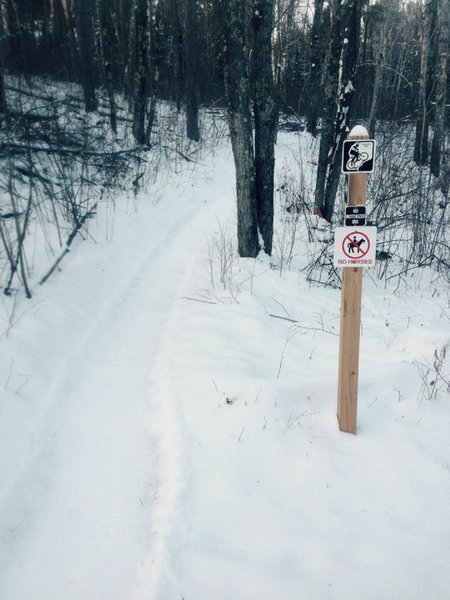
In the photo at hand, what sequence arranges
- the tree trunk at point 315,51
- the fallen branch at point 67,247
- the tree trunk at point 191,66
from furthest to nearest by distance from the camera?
the tree trunk at point 315,51 < the tree trunk at point 191,66 < the fallen branch at point 67,247

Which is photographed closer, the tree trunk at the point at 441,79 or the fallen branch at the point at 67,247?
the fallen branch at the point at 67,247

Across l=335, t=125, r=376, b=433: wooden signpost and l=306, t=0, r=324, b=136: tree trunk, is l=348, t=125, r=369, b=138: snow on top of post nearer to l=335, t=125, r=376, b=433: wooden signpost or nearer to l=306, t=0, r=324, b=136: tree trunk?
l=335, t=125, r=376, b=433: wooden signpost

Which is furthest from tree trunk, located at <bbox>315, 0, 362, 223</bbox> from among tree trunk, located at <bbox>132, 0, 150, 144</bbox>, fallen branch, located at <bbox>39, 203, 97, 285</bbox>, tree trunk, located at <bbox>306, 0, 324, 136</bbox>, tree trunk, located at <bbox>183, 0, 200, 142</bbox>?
tree trunk, located at <bbox>306, 0, 324, 136</bbox>

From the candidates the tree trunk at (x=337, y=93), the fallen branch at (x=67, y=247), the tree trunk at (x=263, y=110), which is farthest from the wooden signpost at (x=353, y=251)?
the tree trunk at (x=337, y=93)

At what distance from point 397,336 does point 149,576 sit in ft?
11.8

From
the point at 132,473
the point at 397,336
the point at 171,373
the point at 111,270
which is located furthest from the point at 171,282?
the point at 132,473

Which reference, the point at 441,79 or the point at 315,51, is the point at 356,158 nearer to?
the point at 441,79

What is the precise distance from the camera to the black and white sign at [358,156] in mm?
2697

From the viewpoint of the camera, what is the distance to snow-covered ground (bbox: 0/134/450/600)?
8.04 ft

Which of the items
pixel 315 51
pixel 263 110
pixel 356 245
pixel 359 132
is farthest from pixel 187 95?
pixel 356 245

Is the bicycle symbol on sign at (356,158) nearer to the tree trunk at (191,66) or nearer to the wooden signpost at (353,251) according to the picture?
the wooden signpost at (353,251)

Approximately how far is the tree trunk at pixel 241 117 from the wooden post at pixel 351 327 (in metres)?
3.92

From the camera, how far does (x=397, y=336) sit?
498 centimetres

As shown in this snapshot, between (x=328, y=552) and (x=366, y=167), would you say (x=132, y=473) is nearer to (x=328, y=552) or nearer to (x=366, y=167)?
(x=328, y=552)
